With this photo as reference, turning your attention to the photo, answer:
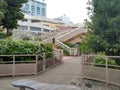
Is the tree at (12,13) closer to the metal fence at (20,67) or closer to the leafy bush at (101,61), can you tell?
the metal fence at (20,67)

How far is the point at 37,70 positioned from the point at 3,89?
4.39 m

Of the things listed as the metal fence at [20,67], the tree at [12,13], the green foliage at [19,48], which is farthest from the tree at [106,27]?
the tree at [12,13]

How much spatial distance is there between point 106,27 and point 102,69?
2362mm

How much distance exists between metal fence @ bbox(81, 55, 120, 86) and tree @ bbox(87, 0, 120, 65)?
0.76 meters

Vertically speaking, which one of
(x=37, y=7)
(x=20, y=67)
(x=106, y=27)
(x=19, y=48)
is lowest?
(x=20, y=67)

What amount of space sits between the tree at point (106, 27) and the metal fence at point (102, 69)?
76 centimetres

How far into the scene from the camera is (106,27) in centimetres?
1282

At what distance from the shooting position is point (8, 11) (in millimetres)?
20578

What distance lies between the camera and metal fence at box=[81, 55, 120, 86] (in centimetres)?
1065

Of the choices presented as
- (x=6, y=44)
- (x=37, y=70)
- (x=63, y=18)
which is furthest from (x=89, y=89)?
(x=63, y=18)

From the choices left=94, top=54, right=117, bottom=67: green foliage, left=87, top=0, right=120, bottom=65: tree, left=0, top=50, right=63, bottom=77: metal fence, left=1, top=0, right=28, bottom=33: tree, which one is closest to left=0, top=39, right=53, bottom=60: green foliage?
left=0, top=50, right=63, bottom=77: metal fence

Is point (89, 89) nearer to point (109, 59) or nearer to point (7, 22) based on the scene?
point (109, 59)

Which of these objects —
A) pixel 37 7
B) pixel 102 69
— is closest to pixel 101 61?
pixel 102 69

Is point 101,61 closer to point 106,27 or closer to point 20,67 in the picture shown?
point 106,27
